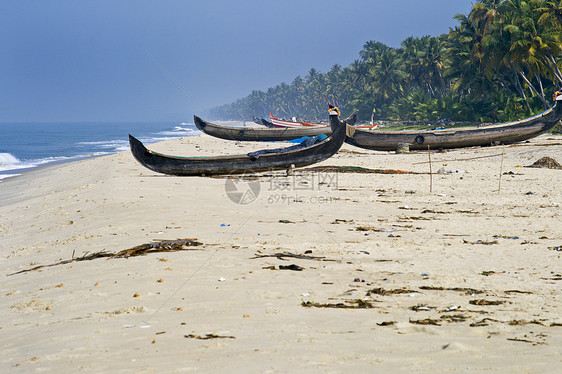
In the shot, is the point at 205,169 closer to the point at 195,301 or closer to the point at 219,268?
the point at 219,268

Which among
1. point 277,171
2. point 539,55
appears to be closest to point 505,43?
point 539,55


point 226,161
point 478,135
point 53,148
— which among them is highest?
point 478,135

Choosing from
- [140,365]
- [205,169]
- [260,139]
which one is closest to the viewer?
[140,365]

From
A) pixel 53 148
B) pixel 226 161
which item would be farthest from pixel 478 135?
pixel 53 148

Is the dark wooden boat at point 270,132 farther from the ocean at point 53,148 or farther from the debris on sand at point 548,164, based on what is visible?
the debris on sand at point 548,164

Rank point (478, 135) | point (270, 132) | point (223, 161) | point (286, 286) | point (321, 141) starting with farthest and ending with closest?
1. point (270, 132)
2. point (478, 135)
3. point (321, 141)
4. point (223, 161)
5. point (286, 286)

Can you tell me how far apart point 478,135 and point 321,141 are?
11.6 metres

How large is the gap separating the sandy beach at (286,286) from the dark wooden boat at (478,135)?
43.9 feet

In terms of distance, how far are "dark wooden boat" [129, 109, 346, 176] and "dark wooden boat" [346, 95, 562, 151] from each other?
831 centimetres

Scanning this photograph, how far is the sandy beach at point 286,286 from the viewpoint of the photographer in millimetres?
3340

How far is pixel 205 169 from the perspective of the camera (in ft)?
53.6

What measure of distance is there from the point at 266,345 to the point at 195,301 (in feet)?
4.44

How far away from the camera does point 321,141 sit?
18.3m

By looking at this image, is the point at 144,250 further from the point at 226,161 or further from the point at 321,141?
the point at 321,141
